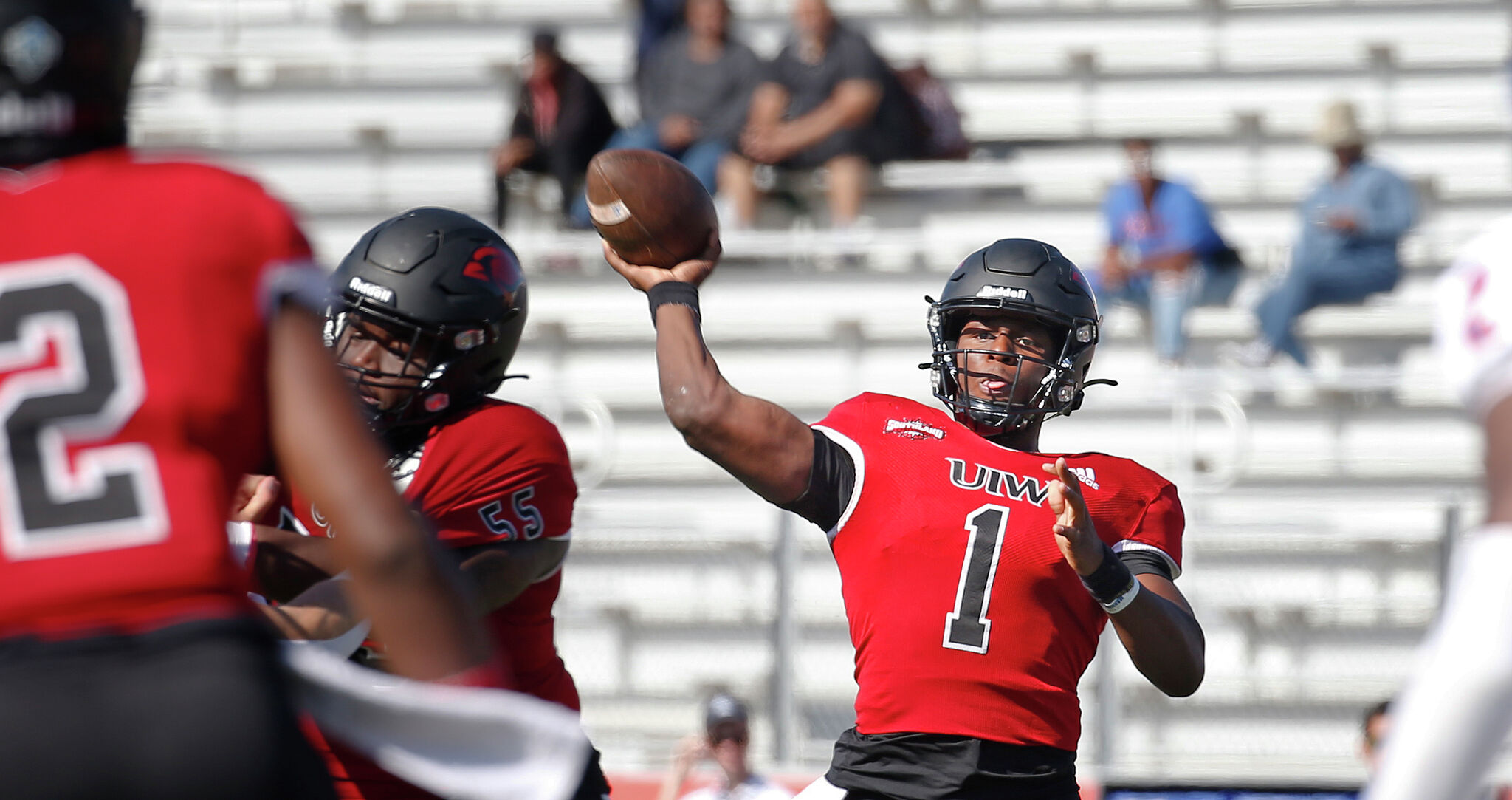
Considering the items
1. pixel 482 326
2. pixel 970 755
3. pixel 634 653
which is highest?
pixel 482 326

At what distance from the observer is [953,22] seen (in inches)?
456

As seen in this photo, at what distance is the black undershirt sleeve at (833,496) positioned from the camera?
11.5 feet

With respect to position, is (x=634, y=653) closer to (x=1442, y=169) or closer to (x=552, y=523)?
(x=552, y=523)

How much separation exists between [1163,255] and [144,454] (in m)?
7.75

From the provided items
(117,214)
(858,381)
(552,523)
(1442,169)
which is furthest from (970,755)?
(1442,169)

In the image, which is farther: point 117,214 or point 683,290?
point 683,290

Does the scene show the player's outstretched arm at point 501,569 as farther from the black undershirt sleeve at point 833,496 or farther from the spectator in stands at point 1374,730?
the spectator in stands at point 1374,730

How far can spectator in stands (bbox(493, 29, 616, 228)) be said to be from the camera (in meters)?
9.88

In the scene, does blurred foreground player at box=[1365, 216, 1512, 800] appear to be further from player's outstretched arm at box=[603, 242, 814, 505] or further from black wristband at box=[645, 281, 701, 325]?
black wristband at box=[645, 281, 701, 325]

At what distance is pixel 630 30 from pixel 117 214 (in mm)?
10508

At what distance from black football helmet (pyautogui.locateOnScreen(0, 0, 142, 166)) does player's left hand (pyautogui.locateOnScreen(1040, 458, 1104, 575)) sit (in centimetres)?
183

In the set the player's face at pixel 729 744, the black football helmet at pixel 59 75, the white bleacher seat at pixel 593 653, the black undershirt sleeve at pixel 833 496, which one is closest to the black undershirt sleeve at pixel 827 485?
the black undershirt sleeve at pixel 833 496

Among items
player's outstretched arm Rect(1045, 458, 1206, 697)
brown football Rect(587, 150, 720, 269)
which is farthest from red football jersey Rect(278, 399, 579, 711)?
player's outstretched arm Rect(1045, 458, 1206, 697)

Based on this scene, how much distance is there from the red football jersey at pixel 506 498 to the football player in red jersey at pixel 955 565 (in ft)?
1.09
